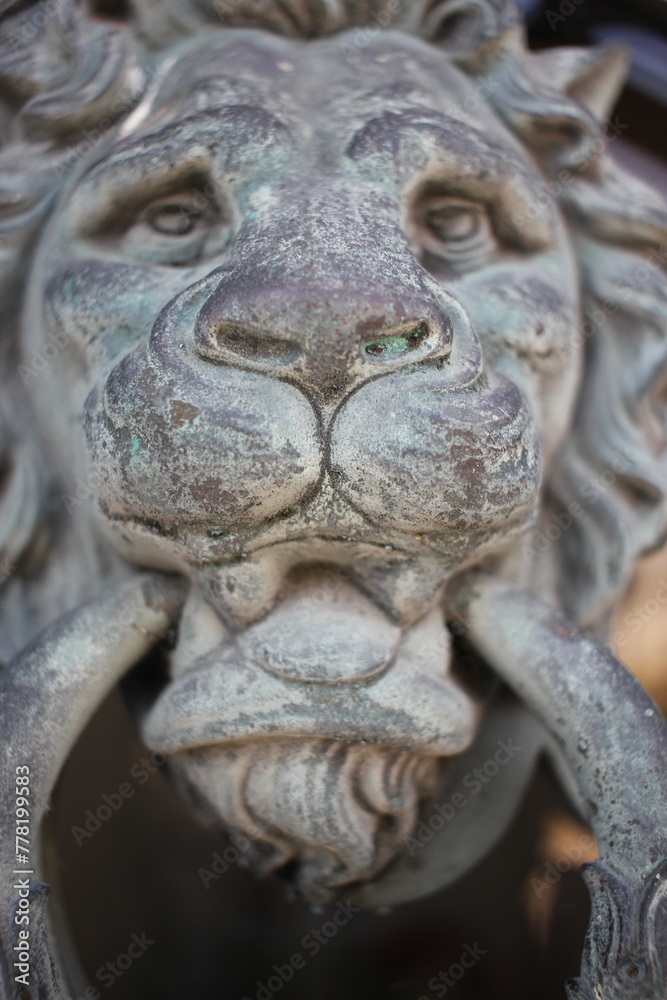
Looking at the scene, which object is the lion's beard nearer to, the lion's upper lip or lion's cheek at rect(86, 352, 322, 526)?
the lion's upper lip

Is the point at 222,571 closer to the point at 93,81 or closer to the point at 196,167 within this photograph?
the point at 196,167

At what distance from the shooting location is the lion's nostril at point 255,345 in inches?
31.3

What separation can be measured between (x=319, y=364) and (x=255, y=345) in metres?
0.07

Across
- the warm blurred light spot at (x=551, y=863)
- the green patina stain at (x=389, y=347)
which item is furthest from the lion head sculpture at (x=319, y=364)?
the warm blurred light spot at (x=551, y=863)

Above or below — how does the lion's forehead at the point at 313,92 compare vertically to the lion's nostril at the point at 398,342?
above

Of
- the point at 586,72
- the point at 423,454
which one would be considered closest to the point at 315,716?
the point at 423,454

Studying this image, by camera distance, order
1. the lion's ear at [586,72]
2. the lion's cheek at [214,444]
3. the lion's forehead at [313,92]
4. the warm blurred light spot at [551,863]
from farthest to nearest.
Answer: the warm blurred light spot at [551,863] → the lion's ear at [586,72] → the lion's forehead at [313,92] → the lion's cheek at [214,444]

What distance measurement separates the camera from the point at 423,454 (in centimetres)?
78

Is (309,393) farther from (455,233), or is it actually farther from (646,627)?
(646,627)

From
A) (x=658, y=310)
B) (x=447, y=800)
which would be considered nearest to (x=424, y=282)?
(x=658, y=310)

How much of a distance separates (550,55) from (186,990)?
1426mm

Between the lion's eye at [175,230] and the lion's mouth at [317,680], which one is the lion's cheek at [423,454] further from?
the lion's eye at [175,230]

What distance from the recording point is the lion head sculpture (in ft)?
2.61

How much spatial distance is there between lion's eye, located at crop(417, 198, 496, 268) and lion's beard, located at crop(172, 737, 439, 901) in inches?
22.3
